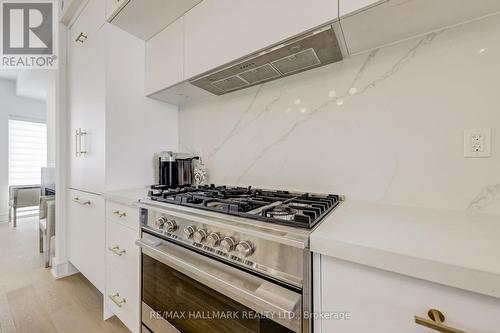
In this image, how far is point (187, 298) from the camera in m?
0.91

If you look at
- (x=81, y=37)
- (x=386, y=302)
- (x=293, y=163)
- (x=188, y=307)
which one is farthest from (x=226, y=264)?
(x=81, y=37)

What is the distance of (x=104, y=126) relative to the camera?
4.91ft

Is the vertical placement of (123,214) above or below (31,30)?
below

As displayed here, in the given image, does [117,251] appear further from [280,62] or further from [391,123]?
[391,123]

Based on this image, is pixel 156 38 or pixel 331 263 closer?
pixel 331 263

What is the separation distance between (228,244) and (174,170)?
1.01 metres

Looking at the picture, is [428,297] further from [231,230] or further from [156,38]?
[156,38]

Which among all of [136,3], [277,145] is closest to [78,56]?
[136,3]

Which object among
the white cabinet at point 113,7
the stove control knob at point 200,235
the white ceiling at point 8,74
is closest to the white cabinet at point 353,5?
the stove control knob at point 200,235

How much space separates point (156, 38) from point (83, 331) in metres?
1.95

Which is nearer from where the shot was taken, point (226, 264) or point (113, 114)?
point (226, 264)

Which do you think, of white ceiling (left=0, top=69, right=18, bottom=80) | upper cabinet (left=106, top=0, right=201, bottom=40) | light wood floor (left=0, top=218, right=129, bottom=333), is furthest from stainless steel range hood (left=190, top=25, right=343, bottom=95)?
white ceiling (left=0, top=69, right=18, bottom=80)

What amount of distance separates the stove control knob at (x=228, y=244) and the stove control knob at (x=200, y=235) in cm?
10

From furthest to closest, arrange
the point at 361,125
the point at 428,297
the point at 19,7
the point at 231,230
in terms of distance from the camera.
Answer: the point at 19,7, the point at 361,125, the point at 231,230, the point at 428,297
